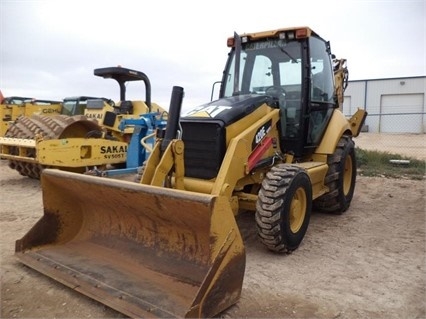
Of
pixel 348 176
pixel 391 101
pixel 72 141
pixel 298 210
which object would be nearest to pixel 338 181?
pixel 348 176

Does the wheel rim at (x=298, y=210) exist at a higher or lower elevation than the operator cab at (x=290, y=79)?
lower

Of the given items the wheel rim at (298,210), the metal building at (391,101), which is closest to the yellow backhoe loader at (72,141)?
the wheel rim at (298,210)

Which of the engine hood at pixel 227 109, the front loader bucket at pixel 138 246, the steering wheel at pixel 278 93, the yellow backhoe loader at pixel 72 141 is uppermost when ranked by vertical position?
the steering wheel at pixel 278 93

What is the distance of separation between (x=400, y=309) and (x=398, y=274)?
71 cm

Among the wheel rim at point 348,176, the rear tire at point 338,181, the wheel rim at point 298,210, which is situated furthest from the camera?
the wheel rim at point 348,176

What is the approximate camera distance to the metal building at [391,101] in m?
26.2

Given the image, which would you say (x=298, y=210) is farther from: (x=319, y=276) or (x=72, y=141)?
(x=72, y=141)

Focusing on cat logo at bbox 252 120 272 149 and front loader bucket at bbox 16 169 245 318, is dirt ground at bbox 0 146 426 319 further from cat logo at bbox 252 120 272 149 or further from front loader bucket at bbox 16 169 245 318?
cat logo at bbox 252 120 272 149

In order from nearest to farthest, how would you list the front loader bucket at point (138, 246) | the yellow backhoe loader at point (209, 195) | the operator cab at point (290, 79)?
the front loader bucket at point (138, 246) < the yellow backhoe loader at point (209, 195) < the operator cab at point (290, 79)

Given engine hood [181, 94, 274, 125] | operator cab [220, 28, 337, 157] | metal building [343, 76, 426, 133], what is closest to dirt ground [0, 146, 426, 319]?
operator cab [220, 28, 337, 157]

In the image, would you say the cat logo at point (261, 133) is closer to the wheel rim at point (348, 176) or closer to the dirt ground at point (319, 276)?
the dirt ground at point (319, 276)

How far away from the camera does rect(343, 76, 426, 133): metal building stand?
26.2m

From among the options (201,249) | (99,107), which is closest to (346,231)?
(201,249)

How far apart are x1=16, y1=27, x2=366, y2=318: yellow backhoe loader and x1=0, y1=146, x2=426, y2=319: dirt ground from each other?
0.50ft
